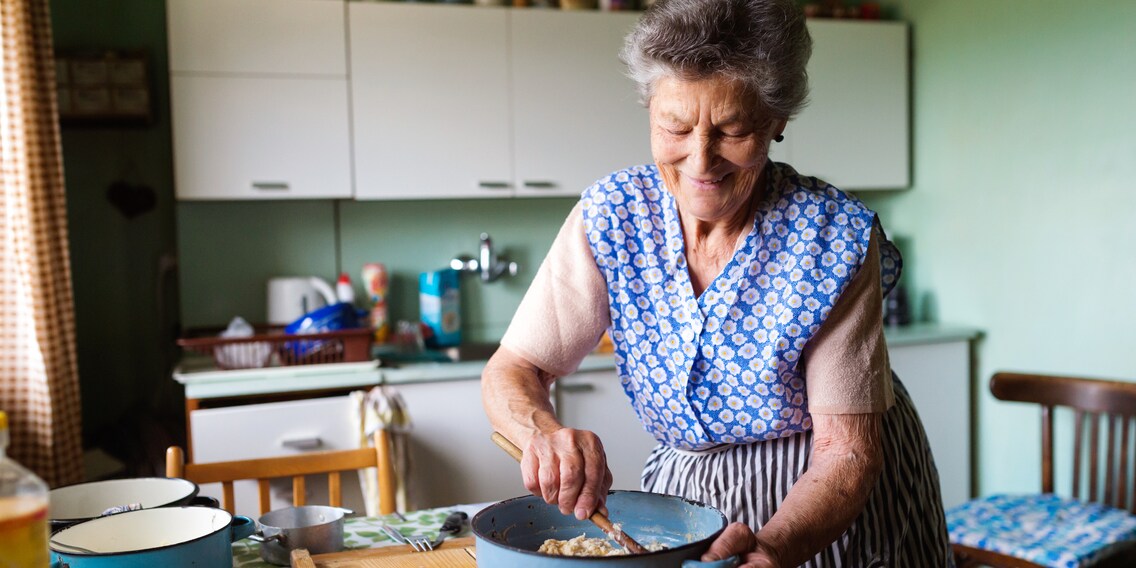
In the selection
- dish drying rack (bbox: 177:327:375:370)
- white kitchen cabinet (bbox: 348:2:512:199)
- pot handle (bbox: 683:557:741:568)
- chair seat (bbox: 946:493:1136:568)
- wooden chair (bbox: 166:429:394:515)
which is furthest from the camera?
white kitchen cabinet (bbox: 348:2:512:199)

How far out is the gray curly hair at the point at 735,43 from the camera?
1111 millimetres

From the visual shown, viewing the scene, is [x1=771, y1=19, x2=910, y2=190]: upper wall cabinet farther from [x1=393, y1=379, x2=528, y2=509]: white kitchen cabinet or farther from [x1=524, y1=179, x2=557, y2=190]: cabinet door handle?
[x1=393, y1=379, x2=528, y2=509]: white kitchen cabinet

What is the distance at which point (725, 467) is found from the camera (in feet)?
4.37

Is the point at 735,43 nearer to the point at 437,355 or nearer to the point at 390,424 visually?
the point at 390,424

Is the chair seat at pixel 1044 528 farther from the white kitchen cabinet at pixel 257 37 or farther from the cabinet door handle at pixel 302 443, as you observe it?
the white kitchen cabinet at pixel 257 37

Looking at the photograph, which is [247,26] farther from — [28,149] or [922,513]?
[922,513]

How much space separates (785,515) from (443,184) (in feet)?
6.66

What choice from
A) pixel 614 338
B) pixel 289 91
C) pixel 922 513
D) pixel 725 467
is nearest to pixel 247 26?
pixel 289 91

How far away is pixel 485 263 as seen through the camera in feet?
10.6

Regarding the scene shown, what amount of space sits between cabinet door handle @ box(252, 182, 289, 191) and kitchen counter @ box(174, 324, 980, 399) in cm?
52

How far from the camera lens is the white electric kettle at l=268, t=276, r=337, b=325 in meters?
2.98

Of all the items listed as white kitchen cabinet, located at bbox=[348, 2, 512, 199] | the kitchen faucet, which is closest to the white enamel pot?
white kitchen cabinet, located at bbox=[348, 2, 512, 199]

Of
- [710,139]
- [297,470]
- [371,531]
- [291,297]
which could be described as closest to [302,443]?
[291,297]

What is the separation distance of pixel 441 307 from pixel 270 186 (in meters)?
0.64
